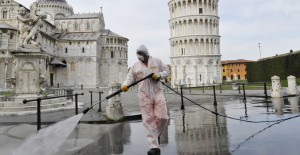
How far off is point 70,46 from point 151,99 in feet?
218

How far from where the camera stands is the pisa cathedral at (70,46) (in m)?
52.6

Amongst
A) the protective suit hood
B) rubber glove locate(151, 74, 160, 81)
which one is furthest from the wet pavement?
the protective suit hood

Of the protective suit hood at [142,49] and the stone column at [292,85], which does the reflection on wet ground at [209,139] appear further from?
the stone column at [292,85]

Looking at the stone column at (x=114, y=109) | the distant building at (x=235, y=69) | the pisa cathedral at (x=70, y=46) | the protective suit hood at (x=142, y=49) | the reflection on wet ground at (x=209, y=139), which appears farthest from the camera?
the distant building at (x=235, y=69)

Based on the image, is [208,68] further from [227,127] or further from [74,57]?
[227,127]

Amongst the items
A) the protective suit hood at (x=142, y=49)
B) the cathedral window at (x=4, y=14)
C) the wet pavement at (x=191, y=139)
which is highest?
the cathedral window at (x=4, y=14)

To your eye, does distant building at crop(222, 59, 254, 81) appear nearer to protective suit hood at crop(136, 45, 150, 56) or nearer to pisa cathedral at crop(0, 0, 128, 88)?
pisa cathedral at crop(0, 0, 128, 88)

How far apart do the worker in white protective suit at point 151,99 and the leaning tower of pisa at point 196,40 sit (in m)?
54.6

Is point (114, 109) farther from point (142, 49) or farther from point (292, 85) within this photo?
point (292, 85)

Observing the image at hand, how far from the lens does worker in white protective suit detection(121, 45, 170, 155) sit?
469 cm

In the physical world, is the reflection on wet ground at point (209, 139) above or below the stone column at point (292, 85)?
below

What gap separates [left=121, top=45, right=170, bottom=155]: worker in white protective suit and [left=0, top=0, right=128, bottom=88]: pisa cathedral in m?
47.9

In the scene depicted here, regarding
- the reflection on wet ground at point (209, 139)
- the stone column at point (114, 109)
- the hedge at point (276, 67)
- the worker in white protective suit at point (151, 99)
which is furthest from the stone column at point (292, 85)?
the hedge at point (276, 67)

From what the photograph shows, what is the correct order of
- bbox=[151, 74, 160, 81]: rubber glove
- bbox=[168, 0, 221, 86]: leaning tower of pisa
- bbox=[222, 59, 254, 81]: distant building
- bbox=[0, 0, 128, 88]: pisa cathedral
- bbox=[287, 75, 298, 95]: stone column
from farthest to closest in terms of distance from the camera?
bbox=[222, 59, 254, 81]: distant building < bbox=[168, 0, 221, 86]: leaning tower of pisa < bbox=[0, 0, 128, 88]: pisa cathedral < bbox=[287, 75, 298, 95]: stone column < bbox=[151, 74, 160, 81]: rubber glove
